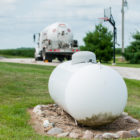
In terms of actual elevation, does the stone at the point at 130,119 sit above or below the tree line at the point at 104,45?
below

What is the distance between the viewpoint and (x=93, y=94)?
256 inches

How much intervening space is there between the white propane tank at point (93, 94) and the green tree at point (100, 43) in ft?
91.6

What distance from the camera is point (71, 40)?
1156 inches

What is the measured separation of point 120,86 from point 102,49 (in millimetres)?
29330

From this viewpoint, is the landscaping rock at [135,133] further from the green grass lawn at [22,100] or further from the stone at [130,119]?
the green grass lawn at [22,100]

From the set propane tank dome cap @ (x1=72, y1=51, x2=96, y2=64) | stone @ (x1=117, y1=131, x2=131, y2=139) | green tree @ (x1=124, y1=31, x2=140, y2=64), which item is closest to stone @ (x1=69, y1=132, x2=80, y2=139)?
stone @ (x1=117, y1=131, x2=131, y2=139)

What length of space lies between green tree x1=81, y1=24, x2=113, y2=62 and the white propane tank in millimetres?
27916

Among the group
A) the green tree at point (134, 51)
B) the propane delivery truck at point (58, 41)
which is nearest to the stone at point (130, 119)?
the propane delivery truck at point (58, 41)

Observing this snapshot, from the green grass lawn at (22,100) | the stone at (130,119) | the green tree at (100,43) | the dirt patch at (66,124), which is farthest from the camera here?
the green tree at (100,43)

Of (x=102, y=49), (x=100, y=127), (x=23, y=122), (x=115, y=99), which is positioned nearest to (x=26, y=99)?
(x=23, y=122)

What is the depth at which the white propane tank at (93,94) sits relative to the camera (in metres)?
6.53

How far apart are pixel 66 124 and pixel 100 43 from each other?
1127 inches

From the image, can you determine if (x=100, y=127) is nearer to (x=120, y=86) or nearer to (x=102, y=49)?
(x=120, y=86)

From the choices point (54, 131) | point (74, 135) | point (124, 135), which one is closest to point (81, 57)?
point (54, 131)
